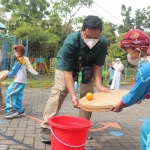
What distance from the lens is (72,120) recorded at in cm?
296

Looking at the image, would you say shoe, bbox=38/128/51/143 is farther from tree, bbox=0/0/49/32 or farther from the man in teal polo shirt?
tree, bbox=0/0/49/32

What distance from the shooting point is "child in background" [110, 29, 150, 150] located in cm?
204

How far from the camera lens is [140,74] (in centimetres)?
204

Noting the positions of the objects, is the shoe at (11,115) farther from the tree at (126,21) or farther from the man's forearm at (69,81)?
the tree at (126,21)

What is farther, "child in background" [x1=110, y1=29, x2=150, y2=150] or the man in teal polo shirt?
the man in teal polo shirt

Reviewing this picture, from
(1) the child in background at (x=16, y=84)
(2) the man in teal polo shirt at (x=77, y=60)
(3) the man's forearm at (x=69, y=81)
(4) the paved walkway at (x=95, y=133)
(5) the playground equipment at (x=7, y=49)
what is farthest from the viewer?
(5) the playground equipment at (x=7, y=49)

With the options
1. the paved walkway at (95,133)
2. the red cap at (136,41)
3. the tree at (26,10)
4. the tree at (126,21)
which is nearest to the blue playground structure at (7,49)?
the tree at (26,10)

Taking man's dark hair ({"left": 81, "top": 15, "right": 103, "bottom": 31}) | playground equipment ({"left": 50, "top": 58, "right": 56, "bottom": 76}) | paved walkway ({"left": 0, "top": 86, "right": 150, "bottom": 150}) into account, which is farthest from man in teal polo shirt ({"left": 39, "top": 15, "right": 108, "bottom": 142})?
playground equipment ({"left": 50, "top": 58, "right": 56, "bottom": 76})

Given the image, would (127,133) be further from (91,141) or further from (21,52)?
(21,52)

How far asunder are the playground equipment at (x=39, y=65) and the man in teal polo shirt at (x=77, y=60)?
42.2 ft

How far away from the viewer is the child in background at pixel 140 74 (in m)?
2.04

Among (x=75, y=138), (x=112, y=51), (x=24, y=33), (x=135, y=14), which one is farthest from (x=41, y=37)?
(x=135, y=14)

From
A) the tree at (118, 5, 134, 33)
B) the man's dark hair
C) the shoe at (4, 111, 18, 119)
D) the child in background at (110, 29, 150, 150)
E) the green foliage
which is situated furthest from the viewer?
the tree at (118, 5, 134, 33)

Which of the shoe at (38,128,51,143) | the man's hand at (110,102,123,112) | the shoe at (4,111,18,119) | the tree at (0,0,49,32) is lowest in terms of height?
the shoe at (4,111,18,119)
